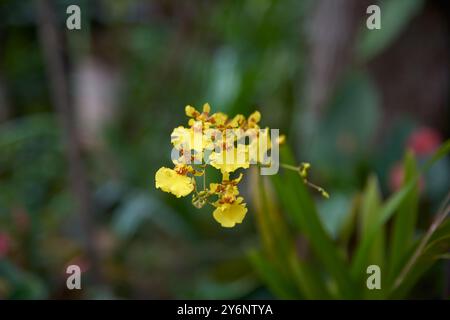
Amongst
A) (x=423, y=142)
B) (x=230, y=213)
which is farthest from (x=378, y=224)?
(x=423, y=142)

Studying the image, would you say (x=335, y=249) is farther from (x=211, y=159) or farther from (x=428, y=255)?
(x=211, y=159)

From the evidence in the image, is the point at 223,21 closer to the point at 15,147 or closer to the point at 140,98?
the point at 140,98

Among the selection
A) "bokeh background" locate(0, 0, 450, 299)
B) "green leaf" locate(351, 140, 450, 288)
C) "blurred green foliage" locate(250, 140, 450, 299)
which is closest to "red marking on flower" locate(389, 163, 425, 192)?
"bokeh background" locate(0, 0, 450, 299)

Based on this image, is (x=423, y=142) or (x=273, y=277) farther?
(x=423, y=142)

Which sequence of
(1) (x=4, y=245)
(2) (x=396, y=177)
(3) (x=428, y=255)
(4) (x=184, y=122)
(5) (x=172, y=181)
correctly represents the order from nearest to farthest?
(5) (x=172, y=181), (3) (x=428, y=255), (1) (x=4, y=245), (2) (x=396, y=177), (4) (x=184, y=122)

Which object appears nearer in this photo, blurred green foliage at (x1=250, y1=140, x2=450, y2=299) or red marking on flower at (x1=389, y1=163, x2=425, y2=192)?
blurred green foliage at (x1=250, y1=140, x2=450, y2=299)

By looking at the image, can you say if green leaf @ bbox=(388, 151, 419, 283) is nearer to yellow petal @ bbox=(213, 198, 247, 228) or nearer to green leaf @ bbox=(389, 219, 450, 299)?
green leaf @ bbox=(389, 219, 450, 299)

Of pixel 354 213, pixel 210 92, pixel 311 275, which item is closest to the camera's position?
pixel 311 275

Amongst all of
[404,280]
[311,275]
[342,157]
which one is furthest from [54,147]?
[404,280]
